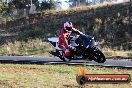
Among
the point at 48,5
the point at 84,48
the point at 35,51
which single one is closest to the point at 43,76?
the point at 84,48

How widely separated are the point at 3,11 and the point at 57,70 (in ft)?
128

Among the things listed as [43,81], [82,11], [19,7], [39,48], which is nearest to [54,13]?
[82,11]

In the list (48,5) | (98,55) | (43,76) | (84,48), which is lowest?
(48,5)

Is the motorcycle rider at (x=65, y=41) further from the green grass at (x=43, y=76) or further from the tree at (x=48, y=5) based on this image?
the tree at (x=48, y=5)

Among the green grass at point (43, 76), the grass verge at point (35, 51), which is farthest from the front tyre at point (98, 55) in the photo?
the grass verge at point (35, 51)

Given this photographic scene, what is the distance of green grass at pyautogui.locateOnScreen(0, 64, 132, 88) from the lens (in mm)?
14859

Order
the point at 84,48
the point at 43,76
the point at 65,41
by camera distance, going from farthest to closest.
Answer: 1. the point at 65,41
2. the point at 84,48
3. the point at 43,76

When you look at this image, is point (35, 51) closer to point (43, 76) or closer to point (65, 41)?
point (65, 41)

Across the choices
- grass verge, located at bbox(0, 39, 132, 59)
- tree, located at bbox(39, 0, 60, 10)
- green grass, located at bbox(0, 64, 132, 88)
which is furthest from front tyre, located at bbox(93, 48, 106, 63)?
tree, located at bbox(39, 0, 60, 10)

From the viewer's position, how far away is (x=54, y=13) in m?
53.8

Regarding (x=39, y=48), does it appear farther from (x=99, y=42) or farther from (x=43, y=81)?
(x=43, y=81)

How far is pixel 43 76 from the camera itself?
55.7 ft

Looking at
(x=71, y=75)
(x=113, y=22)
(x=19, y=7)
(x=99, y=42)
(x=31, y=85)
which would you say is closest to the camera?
(x=31, y=85)

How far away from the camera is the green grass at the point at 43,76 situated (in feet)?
48.8
